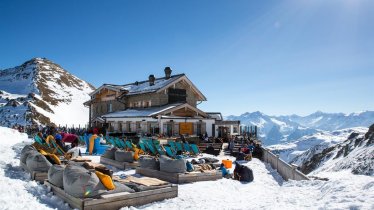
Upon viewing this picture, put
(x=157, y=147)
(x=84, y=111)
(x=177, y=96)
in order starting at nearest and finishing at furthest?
1. (x=157, y=147)
2. (x=177, y=96)
3. (x=84, y=111)

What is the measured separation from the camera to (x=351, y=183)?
8055 mm

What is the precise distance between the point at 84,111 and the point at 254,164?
112 m

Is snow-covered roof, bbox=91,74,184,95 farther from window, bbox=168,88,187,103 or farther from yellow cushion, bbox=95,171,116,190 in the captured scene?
yellow cushion, bbox=95,171,116,190

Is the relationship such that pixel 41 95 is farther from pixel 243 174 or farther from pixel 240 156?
pixel 243 174

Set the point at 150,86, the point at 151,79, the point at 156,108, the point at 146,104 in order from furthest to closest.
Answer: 1. the point at 151,79
2. the point at 150,86
3. the point at 146,104
4. the point at 156,108

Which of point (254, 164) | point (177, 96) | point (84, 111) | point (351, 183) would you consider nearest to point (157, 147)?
point (254, 164)

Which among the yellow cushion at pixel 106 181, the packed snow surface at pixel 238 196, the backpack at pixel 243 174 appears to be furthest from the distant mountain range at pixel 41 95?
the yellow cushion at pixel 106 181

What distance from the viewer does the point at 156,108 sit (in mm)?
31719

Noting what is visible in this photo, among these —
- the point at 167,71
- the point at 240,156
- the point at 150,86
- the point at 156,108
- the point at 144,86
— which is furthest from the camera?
the point at 144,86

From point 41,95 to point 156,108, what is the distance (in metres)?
103

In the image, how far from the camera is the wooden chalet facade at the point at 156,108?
2943 centimetres

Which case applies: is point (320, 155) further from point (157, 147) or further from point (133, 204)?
point (133, 204)

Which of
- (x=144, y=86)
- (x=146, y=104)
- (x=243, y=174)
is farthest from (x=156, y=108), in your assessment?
(x=243, y=174)

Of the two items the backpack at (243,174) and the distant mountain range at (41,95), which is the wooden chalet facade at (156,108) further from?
the distant mountain range at (41,95)
